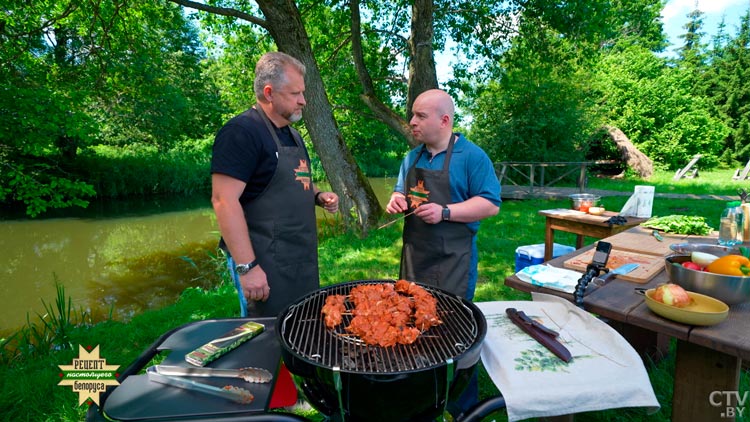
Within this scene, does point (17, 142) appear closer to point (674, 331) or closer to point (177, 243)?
point (177, 243)

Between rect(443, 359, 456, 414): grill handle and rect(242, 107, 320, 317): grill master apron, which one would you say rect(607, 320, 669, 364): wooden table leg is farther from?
rect(242, 107, 320, 317): grill master apron

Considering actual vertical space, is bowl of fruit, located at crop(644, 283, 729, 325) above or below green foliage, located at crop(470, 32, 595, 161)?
below

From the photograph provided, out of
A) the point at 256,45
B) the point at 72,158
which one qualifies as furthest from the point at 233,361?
the point at 72,158

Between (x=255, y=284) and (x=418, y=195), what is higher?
(x=418, y=195)

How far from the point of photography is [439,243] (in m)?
2.41

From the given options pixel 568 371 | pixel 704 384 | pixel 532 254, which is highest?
pixel 568 371

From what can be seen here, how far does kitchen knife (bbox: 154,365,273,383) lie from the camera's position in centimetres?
122

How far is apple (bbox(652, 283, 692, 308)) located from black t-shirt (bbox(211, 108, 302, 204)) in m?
1.92

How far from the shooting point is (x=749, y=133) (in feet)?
73.0

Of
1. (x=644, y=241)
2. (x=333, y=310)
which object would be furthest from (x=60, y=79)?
(x=644, y=241)

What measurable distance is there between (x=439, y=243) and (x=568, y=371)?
122cm

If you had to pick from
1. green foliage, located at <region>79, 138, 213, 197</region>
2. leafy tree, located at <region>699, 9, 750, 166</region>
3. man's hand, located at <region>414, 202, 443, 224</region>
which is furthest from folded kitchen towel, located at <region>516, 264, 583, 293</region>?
leafy tree, located at <region>699, 9, 750, 166</region>

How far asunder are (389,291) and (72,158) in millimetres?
17629

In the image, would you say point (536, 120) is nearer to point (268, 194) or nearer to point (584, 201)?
point (584, 201)
